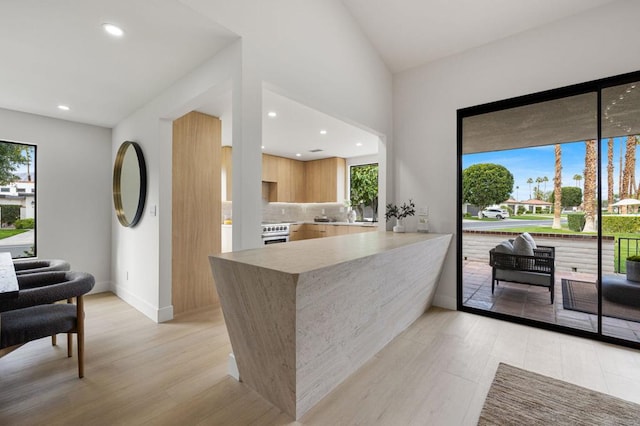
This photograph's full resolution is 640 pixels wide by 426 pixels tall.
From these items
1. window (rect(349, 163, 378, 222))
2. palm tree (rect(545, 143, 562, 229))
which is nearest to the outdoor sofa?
palm tree (rect(545, 143, 562, 229))

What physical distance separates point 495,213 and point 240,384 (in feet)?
10.4

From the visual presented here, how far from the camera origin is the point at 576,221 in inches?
109

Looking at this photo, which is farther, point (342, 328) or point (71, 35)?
point (71, 35)

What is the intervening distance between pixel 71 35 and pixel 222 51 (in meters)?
1.01

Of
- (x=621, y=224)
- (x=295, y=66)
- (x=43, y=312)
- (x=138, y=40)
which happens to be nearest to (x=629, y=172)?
(x=621, y=224)

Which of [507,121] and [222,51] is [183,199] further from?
[507,121]

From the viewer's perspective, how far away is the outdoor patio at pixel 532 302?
2623mm

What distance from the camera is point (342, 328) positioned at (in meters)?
1.71

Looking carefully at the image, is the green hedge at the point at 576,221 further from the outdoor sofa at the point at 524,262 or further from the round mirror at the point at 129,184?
the round mirror at the point at 129,184

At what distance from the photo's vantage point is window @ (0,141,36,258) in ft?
10.8

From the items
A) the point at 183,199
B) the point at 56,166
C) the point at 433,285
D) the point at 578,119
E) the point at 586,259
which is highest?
the point at 578,119

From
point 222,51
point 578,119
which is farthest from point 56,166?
point 578,119

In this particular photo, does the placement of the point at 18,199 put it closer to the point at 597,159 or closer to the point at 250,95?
the point at 250,95

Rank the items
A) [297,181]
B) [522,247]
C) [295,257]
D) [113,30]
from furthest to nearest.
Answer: [297,181] < [522,247] < [113,30] < [295,257]
